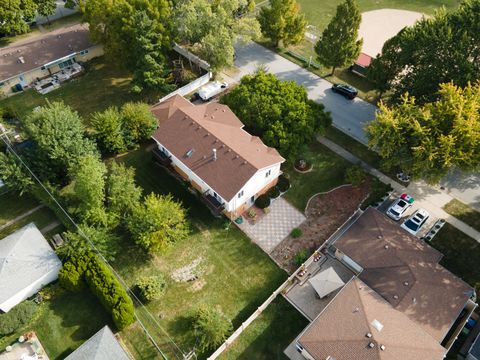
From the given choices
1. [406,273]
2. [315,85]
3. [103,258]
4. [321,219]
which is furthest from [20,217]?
[315,85]

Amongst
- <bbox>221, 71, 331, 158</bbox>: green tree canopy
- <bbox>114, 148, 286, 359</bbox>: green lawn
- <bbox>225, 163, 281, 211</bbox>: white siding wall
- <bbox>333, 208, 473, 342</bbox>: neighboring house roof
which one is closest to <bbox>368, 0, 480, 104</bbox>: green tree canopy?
<bbox>221, 71, 331, 158</bbox>: green tree canopy

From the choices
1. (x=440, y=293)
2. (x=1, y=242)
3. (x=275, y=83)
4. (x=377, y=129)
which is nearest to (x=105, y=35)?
(x=275, y=83)

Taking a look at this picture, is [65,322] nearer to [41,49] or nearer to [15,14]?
[41,49]

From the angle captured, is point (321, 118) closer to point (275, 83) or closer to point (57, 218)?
point (275, 83)

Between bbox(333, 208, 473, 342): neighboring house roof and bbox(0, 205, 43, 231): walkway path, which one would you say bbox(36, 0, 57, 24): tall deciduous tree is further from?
bbox(333, 208, 473, 342): neighboring house roof

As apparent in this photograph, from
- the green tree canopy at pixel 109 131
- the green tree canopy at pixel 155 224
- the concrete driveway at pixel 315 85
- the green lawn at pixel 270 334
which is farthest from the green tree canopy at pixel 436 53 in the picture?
the green tree canopy at pixel 109 131
